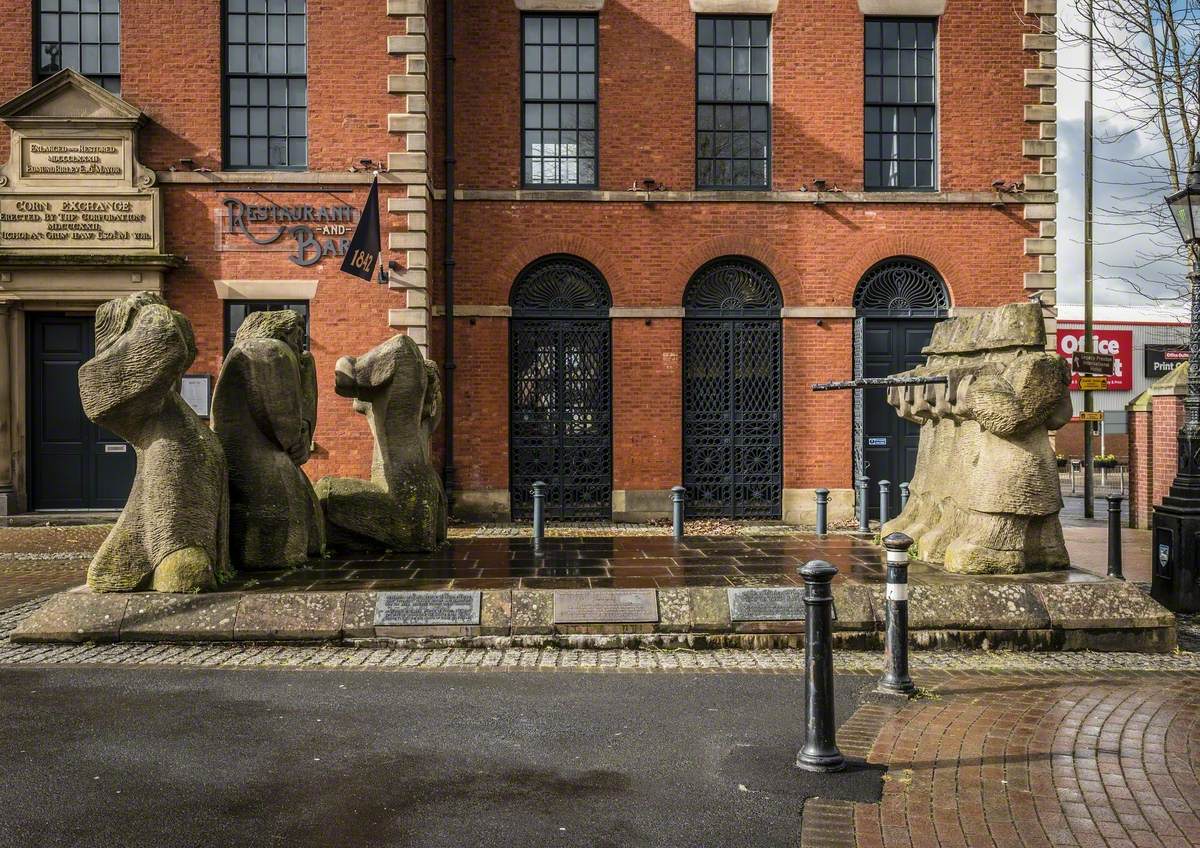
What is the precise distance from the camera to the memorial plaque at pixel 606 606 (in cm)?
743

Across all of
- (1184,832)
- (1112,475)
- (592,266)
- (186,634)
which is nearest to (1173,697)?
(1184,832)

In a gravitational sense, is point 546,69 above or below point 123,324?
above

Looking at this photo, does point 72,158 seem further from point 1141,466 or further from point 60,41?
point 1141,466

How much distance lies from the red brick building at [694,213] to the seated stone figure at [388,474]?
6.53m

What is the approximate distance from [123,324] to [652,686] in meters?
4.66

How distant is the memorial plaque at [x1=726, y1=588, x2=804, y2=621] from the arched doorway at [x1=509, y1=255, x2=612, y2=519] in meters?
9.24

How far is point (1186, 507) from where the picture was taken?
9.02 m

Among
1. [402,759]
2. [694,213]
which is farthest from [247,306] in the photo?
[402,759]

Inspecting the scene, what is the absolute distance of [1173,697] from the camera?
6.12 metres

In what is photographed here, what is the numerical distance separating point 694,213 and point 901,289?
3.76m

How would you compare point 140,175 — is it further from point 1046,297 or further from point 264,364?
point 1046,297

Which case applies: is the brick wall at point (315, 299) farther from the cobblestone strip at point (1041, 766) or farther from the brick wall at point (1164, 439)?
the brick wall at point (1164, 439)

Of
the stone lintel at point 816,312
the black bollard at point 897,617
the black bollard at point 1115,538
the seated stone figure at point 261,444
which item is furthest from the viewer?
the stone lintel at point 816,312

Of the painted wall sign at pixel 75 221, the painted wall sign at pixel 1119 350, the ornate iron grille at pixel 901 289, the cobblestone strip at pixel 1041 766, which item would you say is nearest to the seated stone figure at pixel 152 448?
the cobblestone strip at pixel 1041 766
